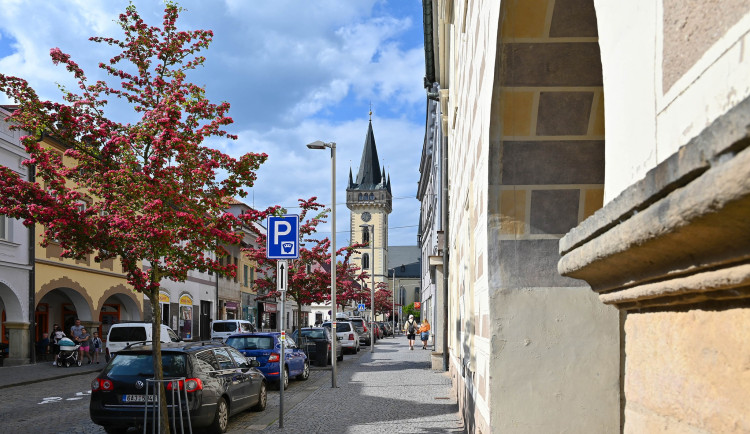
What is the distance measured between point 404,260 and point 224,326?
122729mm

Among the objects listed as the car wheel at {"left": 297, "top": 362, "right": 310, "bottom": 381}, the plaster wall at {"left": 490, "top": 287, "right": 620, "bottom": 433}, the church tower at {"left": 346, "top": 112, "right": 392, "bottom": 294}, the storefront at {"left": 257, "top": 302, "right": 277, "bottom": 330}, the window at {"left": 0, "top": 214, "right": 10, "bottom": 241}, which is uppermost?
the church tower at {"left": 346, "top": 112, "right": 392, "bottom": 294}

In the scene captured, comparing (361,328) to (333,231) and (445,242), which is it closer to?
(445,242)

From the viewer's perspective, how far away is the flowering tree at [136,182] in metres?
10.8

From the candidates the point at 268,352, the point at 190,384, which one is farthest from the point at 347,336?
the point at 190,384

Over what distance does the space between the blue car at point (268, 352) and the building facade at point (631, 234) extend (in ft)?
47.8

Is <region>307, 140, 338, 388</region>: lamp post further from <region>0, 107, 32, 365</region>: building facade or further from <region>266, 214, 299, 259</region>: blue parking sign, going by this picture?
<region>0, 107, 32, 365</region>: building facade

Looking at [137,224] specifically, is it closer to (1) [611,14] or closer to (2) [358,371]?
(1) [611,14]

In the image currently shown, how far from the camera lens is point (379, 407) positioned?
14.9m

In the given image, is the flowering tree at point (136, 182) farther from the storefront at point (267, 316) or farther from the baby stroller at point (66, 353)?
the storefront at point (267, 316)

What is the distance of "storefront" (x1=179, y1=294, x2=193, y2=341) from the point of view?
1742 inches

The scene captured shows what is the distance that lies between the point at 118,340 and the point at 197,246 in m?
17.5

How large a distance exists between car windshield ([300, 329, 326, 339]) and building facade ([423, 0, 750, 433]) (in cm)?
2383

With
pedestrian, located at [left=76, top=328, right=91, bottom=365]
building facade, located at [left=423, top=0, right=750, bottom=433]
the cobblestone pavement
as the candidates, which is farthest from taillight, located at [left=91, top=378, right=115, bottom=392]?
pedestrian, located at [left=76, top=328, right=91, bottom=365]

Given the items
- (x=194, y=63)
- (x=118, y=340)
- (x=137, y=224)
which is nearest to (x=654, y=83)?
(x=137, y=224)
